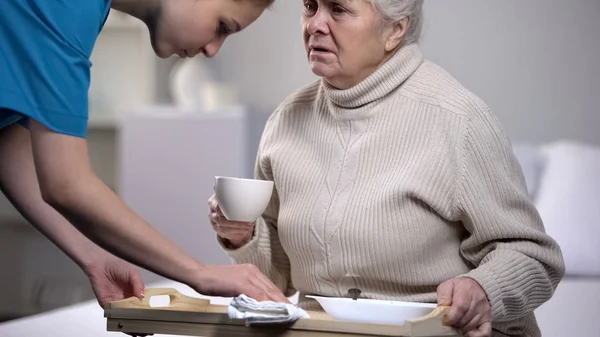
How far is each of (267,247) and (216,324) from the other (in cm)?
54

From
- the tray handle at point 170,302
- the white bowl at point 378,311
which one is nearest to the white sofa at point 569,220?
the tray handle at point 170,302

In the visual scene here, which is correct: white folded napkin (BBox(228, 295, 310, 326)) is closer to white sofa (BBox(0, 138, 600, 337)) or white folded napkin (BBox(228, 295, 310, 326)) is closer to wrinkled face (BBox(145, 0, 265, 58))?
wrinkled face (BBox(145, 0, 265, 58))

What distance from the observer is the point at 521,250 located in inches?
62.6

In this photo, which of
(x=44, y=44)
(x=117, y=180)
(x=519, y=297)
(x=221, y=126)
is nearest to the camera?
(x=44, y=44)

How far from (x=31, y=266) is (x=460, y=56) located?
2.57 metres

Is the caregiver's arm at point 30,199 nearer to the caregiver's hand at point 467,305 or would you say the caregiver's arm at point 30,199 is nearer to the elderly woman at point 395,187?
the elderly woman at point 395,187

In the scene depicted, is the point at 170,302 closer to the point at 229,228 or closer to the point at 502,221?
the point at 229,228

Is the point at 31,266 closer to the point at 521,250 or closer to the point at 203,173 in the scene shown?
the point at 203,173

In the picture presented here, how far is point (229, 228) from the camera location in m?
1.78

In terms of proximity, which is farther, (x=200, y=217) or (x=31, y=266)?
(x=31, y=266)

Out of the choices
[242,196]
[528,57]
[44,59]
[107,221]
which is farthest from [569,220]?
[44,59]

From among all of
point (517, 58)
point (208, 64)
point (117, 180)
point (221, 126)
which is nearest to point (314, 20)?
point (517, 58)

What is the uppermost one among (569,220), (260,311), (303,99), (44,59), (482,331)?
(44,59)

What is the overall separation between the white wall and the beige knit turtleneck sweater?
174 centimetres
